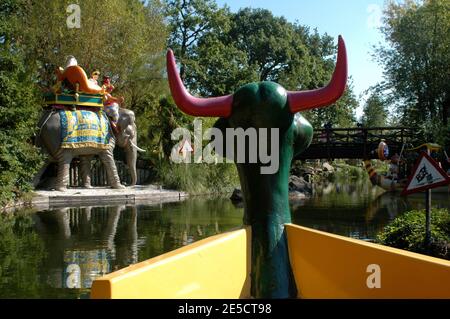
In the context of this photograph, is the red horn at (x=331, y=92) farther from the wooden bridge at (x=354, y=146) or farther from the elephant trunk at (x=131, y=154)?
the wooden bridge at (x=354, y=146)

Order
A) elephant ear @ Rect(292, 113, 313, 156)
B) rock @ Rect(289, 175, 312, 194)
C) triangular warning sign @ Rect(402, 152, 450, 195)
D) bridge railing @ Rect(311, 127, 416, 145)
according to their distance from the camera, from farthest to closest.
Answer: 1. bridge railing @ Rect(311, 127, 416, 145)
2. rock @ Rect(289, 175, 312, 194)
3. triangular warning sign @ Rect(402, 152, 450, 195)
4. elephant ear @ Rect(292, 113, 313, 156)

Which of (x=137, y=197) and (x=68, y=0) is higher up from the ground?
(x=68, y=0)

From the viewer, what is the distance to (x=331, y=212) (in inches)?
591

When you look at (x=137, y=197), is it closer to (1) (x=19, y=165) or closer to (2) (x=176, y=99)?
(1) (x=19, y=165)

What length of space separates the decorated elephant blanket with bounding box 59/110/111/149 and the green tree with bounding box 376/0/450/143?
1575 cm

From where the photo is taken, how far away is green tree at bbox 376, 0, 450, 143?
28.3m

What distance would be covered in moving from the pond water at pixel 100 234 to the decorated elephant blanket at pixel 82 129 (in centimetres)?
250

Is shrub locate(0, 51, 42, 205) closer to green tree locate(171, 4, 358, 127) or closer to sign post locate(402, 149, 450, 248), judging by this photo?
sign post locate(402, 149, 450, 248)

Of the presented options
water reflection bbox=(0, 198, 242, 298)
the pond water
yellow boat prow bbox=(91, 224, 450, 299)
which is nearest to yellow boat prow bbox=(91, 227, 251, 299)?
yellow boat prow bbox=(91, 224, 450, 299)

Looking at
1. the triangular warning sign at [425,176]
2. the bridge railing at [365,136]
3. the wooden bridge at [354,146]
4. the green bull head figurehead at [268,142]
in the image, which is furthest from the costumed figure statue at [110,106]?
the green bull head figurehead at [268,142]

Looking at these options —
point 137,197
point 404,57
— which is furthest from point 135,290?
point 404,57

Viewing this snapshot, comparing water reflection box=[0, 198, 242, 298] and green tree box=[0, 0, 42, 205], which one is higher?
green tree box=[0, 0, 42, 205]

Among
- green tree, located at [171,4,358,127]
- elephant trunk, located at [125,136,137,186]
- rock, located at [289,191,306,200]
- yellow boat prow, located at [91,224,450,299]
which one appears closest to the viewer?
yellow boat prow, located at [91,224,450,299]
